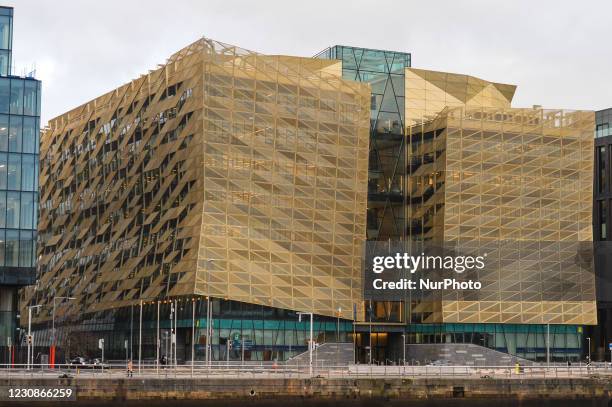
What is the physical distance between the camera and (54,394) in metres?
91.5

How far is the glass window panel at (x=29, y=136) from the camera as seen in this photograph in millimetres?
114500

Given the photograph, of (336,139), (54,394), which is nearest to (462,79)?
(336,139)

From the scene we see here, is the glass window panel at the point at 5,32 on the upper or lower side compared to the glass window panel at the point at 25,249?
upper

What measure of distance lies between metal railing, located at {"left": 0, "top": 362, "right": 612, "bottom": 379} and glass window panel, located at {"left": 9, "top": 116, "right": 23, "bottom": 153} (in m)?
20.3

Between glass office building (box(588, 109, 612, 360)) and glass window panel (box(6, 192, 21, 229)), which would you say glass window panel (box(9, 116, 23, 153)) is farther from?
glass office building (box(588, 109, 612, 360))

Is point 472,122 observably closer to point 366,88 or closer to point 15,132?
point 366,88

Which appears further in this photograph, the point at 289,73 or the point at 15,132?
the point at 289,73

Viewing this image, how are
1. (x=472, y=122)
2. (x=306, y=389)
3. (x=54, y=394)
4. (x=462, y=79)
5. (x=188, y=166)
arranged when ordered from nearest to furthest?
(x=54, y=394)
(x=306, y=389)
(x=188, y=166)
(x=472, y=122)
(x=462, y=79)

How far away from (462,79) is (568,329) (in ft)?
109

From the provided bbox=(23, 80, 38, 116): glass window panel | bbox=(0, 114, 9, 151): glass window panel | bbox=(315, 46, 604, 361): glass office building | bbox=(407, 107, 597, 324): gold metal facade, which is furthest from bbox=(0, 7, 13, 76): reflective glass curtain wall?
bbox=(407, 107, 597, 324): gold metal facade

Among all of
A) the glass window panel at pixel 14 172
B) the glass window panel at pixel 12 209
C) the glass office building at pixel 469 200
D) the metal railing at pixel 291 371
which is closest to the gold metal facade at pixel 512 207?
the glass office building at pixel 469 200

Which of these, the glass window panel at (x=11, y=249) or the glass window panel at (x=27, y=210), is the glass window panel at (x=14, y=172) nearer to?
the glass window panel at (x=27, y=210)

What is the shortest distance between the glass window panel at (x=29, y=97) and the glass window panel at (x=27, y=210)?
7.83 meters

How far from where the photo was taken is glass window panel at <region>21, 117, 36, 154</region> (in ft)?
376
